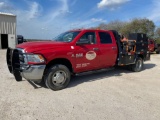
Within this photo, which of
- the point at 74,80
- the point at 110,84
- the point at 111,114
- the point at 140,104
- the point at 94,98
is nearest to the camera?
the point at 111,114

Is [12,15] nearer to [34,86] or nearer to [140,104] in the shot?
[34,86]

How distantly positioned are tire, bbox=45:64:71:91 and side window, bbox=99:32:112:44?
2.03 m

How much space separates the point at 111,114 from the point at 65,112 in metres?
1.06

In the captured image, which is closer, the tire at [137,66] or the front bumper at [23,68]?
the front bumper at [23,68]

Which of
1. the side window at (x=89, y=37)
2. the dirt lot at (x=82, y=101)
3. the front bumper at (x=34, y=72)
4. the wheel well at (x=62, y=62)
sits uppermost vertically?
the side window at (x=89, y=37)

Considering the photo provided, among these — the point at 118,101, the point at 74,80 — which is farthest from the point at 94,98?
the point at 74,80

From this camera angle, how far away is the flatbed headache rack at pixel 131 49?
711 cm

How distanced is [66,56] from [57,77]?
0.73 m

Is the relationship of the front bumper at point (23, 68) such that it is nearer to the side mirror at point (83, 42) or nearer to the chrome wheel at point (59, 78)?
the chrome wheel at point (59, 78)

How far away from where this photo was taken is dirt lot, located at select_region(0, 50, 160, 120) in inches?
143

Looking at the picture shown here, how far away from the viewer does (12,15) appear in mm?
21609

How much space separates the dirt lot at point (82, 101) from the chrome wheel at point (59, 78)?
30cm

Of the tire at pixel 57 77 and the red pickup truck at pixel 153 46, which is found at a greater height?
the red pickup truck at pixel 153 46

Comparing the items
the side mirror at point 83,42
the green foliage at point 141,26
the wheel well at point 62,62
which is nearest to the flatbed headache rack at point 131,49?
the side mirror at point 83,42
